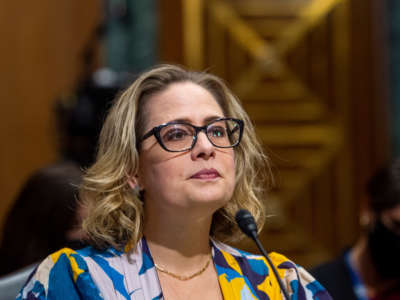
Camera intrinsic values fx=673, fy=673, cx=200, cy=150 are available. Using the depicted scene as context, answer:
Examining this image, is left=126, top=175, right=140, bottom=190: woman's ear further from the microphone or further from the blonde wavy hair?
the microphone

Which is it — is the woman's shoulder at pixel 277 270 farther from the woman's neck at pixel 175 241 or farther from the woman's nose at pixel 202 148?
the woman's nose at pixel 202 148

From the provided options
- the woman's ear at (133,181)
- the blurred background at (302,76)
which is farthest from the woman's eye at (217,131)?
the blurred background at (302,76)

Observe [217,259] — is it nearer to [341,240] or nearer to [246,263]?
[246,263]

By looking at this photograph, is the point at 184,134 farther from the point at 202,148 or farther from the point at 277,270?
the point at 277,270

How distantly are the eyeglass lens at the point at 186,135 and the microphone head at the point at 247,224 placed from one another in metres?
0.17

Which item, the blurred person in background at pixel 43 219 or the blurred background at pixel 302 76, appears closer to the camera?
the blurred person in background at pixel 43 219

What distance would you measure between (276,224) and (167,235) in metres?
2.89

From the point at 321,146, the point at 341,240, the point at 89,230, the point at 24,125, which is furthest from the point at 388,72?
the point at 89,230

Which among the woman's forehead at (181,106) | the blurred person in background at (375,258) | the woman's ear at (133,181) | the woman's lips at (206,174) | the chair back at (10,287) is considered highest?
the woman's forehead at (181,106)

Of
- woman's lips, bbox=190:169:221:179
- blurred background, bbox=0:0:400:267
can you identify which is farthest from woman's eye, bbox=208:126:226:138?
blurred background, bbox=0:0:400:267

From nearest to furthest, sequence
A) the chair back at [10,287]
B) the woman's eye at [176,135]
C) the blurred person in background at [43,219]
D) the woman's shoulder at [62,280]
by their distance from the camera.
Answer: the woman's shoulder at [62,280], the woman's eye at [176,135], the chair back at [10,287], the blurred person in background at [43,219]

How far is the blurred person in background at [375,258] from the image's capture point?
7.48ft

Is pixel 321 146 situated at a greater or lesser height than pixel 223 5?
lesser

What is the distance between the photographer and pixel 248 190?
5.70 ft
